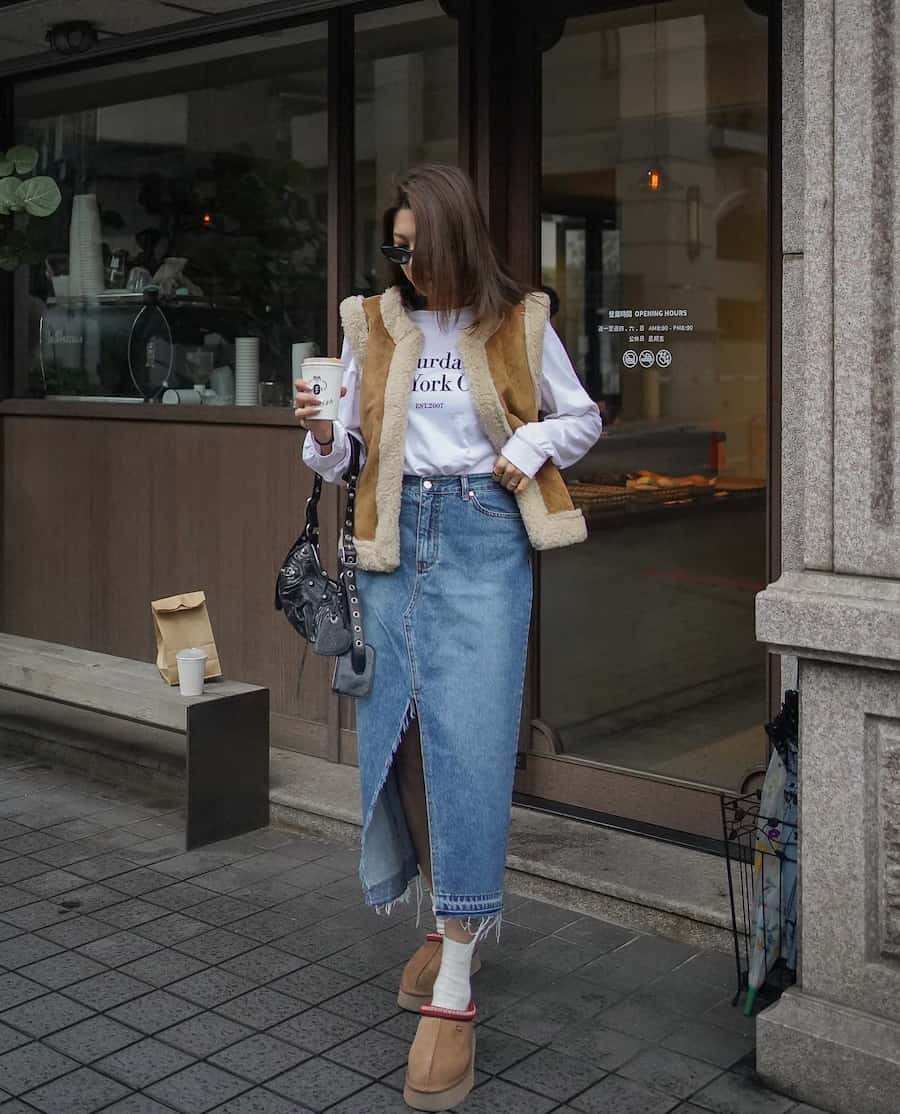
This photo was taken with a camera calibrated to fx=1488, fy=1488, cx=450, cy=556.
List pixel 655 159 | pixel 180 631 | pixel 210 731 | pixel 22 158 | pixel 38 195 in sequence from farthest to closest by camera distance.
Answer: pixel 22 158
pixel 38 195
pixel 180 631
pixel 210 731
pixel 655 159

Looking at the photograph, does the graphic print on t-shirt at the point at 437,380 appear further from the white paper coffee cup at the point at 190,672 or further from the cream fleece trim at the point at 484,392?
the white paper coffee cup at the point at 190,672

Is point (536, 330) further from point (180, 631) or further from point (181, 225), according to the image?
point (181, 225)

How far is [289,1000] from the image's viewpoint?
4094 millimetres

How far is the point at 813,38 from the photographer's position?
135 inches

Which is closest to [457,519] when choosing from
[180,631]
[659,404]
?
[659,404]

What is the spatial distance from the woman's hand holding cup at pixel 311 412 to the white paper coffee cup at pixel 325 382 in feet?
0.04

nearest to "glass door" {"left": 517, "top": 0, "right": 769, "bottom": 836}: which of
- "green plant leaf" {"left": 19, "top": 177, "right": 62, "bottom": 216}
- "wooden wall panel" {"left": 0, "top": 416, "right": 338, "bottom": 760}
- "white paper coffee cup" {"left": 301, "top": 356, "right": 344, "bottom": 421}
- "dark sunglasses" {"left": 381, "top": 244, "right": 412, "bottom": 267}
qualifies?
"wooden wall panel" {"left": 0, "top": 416, "right": 338, "bottom": 760}

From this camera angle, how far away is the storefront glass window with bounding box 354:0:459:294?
5590 mm

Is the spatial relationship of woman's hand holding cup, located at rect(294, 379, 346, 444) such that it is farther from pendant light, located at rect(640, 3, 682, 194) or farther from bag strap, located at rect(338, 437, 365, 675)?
pendant light, located at rect(640, 3, 682, 194)

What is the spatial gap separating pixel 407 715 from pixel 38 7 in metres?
3.88

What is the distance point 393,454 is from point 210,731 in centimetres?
206

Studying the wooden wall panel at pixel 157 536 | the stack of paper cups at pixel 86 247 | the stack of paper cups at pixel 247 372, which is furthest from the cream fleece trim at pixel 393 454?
the stack of paper cups at pixel 86 247

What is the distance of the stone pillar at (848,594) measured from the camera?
337 centimetres

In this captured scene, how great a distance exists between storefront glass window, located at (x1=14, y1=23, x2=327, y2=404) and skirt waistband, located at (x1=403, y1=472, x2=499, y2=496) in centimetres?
255
